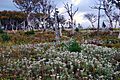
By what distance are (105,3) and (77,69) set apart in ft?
251

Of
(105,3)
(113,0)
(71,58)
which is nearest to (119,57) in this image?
(71,58)

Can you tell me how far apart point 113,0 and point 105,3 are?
74.1 ft

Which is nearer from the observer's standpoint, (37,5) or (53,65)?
(53,65)

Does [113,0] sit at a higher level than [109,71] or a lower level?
higher

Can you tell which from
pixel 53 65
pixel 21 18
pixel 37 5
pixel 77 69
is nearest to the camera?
pixel 77 69

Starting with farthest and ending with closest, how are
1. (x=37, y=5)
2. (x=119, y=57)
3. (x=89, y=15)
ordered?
(x=89, y=15) < (x=37, y=5) < (x=119, y=57)

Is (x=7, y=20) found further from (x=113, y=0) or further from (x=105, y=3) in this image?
(x=113, y=0)

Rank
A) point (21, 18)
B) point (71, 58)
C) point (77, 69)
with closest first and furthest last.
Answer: point (77, 69) < point (71, 58) < point (21, 18)

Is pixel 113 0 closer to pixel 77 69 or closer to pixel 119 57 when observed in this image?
pixel 119 57

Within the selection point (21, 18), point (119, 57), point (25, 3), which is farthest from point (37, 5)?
point (119, 57)

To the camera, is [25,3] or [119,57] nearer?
[119,57]

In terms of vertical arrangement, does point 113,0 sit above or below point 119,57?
above

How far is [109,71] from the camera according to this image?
13.9 m

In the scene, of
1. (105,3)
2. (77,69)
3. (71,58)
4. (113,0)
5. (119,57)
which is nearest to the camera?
(77,69)
